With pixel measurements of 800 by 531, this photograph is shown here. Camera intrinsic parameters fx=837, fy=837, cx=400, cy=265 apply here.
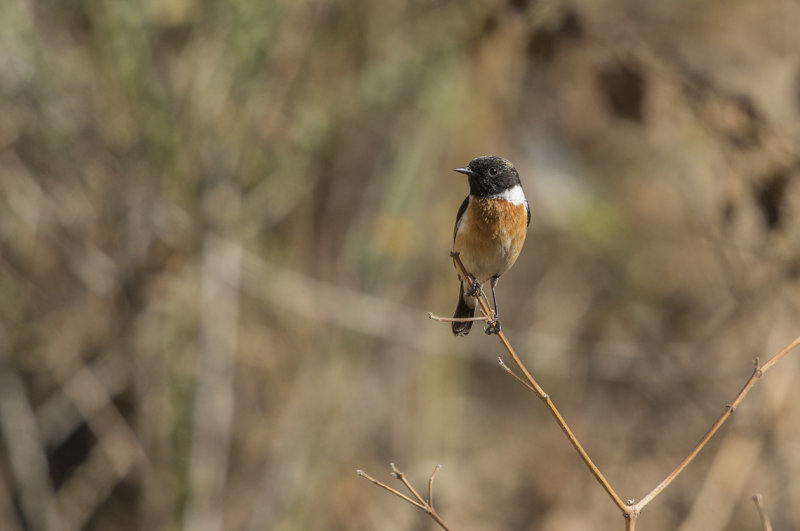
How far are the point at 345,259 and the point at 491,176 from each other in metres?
4.11

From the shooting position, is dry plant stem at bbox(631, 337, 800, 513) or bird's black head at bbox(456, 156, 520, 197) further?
bird's black head at bbox(456, 156, 520, 197)

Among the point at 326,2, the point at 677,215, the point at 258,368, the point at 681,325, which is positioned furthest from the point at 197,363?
the point at 677,215

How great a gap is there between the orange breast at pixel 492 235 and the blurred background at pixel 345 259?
1874mm

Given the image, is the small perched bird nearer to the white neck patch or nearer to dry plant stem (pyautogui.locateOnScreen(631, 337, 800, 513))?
the white neck patch

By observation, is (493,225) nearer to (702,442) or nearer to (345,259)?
(702,442)

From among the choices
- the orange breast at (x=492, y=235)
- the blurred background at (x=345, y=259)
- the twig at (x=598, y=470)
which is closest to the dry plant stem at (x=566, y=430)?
the twig at (x=598, y=470)

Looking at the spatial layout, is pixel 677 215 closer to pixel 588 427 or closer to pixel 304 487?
pixel 588 427

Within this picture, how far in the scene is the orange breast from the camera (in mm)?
3217

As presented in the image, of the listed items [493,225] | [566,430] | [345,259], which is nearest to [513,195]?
[493,225]

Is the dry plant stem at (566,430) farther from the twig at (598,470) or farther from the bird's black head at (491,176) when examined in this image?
the bird's black head at (491,176)

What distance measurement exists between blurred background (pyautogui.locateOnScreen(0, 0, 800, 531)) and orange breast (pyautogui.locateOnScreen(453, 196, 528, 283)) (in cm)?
187

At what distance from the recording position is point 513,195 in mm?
3346

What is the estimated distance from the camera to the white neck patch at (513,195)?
327cm

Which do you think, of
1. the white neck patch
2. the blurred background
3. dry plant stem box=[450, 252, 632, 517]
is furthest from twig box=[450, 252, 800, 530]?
the blurred background
